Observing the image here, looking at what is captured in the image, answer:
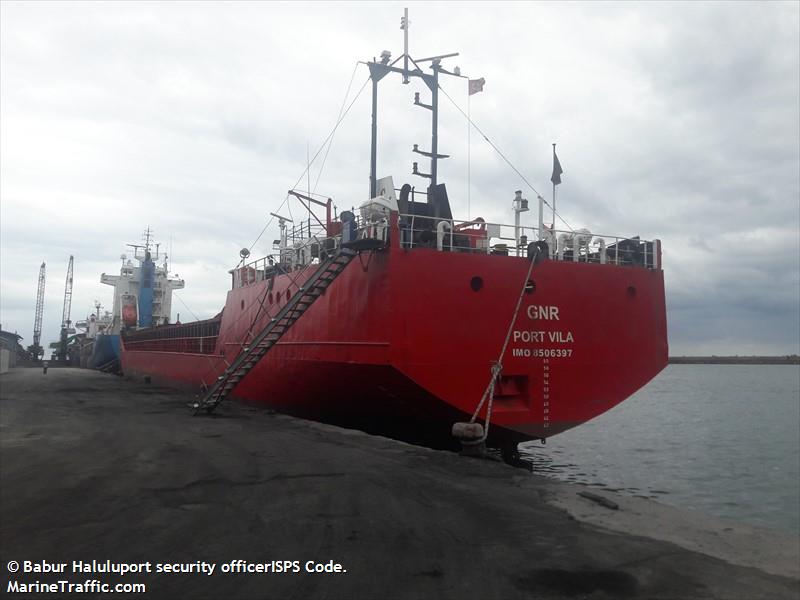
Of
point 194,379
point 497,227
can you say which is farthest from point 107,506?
point 194,379

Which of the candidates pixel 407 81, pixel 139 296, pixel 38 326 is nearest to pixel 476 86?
pixel 407 81

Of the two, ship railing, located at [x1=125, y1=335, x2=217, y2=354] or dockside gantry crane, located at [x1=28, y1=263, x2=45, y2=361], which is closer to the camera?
ship railing, located at [x1=125, y1=335, x2=217, y2=354]

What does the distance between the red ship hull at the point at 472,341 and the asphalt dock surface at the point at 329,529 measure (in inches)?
68.1

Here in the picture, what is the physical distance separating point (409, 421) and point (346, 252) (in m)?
3.50

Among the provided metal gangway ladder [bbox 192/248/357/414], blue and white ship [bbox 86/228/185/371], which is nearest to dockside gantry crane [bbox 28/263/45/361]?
blue and white ship [bbox 86/228/185/371]

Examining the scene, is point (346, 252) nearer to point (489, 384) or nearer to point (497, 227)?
point (497, 227)

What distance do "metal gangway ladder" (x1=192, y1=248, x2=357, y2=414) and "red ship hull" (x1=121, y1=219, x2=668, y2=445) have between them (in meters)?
0.22

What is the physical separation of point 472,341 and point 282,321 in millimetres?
5271

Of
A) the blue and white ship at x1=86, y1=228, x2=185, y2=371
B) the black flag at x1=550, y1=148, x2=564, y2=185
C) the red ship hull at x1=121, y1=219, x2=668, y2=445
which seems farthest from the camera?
the blue and white ship at x1=86, y1=228, x2=185, y2=371

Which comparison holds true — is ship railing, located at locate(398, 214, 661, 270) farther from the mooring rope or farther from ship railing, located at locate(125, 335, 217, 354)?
ship railing, located at locate(125, 335, 217, 354)

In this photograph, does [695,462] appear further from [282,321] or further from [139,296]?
[139,296]

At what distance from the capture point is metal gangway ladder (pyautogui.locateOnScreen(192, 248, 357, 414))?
1240 cm

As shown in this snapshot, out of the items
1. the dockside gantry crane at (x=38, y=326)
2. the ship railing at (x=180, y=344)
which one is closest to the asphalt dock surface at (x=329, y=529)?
the ship railing at (x=180, y=344)

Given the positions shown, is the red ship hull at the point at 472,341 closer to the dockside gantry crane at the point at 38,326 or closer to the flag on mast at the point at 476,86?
the flag on mast at the point at 476,86
